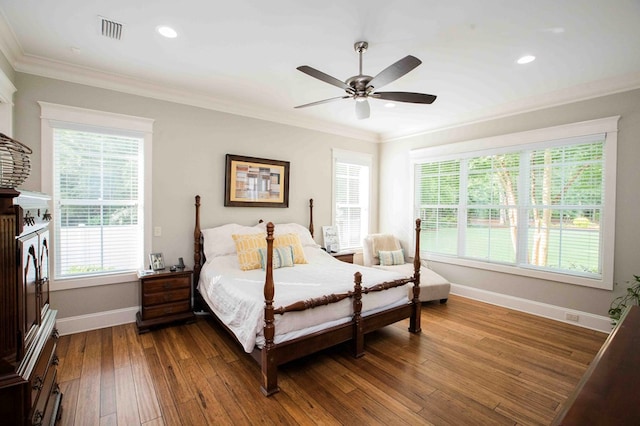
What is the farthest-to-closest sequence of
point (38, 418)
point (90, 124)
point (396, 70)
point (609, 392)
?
1. point (90, 124)
2. point (396, 70)
3. point (38, 418)
4. point (609, 392)

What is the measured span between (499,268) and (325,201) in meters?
2.90

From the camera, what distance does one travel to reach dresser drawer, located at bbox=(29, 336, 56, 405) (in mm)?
1347

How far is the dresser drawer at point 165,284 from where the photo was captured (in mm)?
3291

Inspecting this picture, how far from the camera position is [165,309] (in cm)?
340

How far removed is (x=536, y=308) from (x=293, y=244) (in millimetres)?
3398

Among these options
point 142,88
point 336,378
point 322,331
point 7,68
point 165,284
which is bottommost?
point 336,378

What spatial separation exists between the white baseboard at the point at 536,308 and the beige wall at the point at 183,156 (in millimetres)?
2632

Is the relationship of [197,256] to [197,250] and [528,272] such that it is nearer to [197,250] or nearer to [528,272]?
[197,250]

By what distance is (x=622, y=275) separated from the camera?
336cm

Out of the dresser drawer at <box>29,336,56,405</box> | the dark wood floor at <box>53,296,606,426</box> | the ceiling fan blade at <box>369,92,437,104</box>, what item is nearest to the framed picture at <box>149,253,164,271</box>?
the dark wood floor at <box>53,296,606,426</box>

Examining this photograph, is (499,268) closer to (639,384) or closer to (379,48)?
(379,48)

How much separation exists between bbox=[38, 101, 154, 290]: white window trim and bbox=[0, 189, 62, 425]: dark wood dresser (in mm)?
1885

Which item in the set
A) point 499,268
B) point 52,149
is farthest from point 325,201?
point 52,149

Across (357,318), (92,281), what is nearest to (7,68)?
(92,281)
